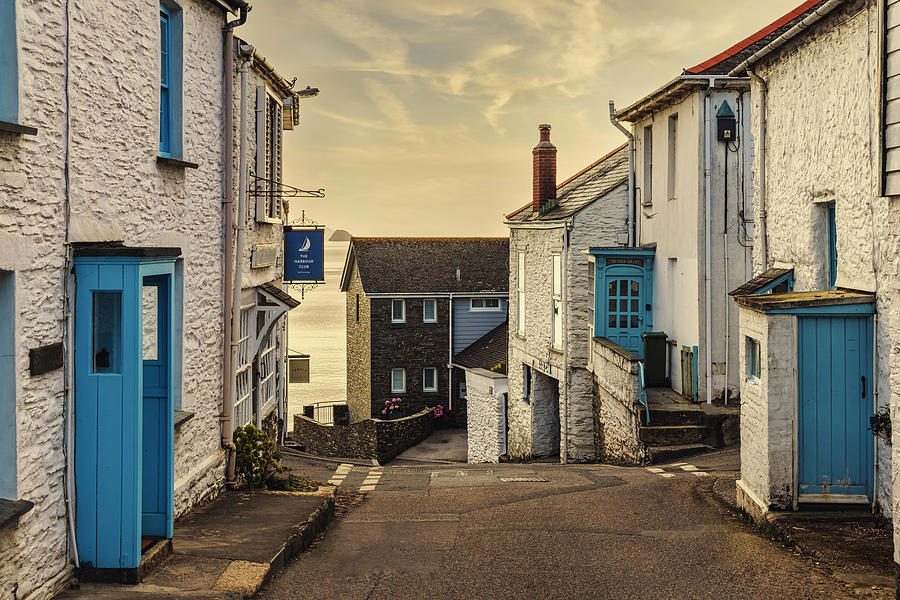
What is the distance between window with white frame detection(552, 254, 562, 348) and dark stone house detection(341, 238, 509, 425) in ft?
42.7

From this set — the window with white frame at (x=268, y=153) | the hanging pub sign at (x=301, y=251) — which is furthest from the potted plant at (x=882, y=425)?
the hanging pub sign at (x=301, y=251)

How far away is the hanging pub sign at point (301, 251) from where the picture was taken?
1547cm

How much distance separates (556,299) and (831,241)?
1142cm

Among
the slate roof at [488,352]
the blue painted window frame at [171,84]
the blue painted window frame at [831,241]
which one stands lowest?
the slate roof at [488,352]

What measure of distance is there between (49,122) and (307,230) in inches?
358

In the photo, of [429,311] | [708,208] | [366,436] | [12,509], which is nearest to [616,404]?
[708,208]

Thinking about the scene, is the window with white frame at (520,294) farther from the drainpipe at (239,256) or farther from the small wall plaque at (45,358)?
the small wall plaque at (45,358)

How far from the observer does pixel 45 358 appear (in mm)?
6418

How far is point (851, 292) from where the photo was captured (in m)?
9.71

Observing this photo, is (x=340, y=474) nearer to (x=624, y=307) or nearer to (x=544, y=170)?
(x=624, y=307)

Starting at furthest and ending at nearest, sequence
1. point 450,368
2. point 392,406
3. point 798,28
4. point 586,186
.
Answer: point 450,368
point 392,406
point 586,186
point 798,28

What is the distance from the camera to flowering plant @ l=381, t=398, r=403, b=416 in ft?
115

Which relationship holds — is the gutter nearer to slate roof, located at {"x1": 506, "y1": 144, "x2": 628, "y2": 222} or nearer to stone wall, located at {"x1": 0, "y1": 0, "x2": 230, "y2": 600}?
stone wall, located at {"x1": 0, "y1": 0, "x2": 230, "y2": 600}

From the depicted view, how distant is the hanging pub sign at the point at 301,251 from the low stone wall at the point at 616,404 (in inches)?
238
